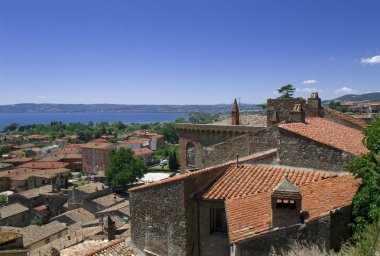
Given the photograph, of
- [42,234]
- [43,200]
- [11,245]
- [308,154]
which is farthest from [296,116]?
[43,200]

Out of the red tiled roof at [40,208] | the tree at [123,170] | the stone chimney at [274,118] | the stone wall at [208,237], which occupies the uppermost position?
the stone chimney at [274,118]

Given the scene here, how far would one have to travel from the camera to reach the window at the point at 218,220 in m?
12.2

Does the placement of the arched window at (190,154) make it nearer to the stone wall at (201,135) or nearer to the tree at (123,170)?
the stone wall at (201,135)

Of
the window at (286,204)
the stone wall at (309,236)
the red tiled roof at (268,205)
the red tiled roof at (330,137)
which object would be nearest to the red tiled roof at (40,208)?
the red tiled roof at (330,137)

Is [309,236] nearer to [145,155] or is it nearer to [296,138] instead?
[296,138]

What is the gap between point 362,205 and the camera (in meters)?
8.40

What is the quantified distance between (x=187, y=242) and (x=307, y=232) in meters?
4.76

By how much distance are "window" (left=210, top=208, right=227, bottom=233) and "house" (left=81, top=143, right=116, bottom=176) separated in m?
99.5

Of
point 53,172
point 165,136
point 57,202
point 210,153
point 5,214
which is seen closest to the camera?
point 210,153

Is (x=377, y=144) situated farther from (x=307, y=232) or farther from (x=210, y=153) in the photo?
(x=210, y=153)

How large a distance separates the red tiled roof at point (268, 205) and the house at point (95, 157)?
10166cm

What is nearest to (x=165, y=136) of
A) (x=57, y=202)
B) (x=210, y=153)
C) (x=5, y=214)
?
(x=57, y=202)

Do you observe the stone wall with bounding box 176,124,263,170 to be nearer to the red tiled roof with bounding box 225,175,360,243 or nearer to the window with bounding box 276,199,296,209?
the red tiled roof with bounding box 225,175,360,243

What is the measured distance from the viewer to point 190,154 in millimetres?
27609
